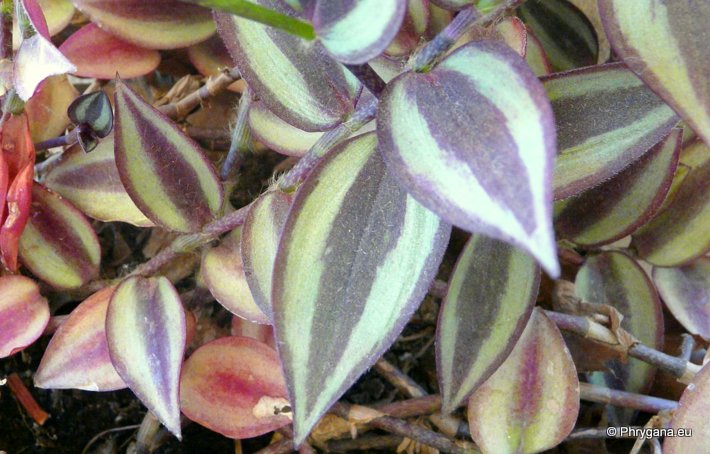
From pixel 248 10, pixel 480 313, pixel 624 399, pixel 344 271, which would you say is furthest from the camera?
pixel 624 399

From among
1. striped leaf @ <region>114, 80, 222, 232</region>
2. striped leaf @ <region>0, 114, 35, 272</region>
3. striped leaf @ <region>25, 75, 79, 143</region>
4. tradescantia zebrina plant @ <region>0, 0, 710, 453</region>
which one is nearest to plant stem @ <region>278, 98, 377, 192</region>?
tradescantia zebrina plant @ <region>0, 0, 710, 453</region>

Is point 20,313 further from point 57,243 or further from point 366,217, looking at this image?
point 366,217

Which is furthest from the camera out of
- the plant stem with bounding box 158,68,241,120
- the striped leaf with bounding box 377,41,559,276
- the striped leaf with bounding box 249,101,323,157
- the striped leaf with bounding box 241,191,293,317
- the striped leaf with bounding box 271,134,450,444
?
the plant stem with bounding box 158,68,241,120

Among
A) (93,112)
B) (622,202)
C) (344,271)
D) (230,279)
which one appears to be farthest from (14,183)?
(622,202)

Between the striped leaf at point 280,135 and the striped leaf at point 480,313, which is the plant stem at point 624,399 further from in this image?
the striped leaf at point 280,135

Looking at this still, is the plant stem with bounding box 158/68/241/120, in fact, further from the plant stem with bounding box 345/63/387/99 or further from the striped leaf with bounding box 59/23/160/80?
the plant stem with bounding box 345/63/387/99

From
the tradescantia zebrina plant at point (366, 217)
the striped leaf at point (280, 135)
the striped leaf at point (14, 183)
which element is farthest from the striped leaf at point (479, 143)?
the striped leaf at point (14, 183)
